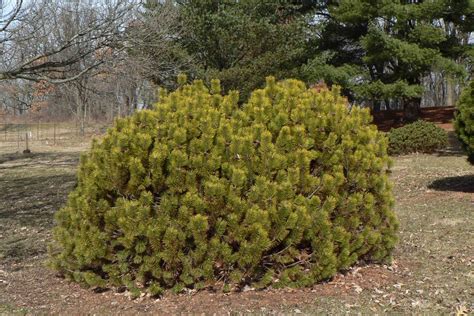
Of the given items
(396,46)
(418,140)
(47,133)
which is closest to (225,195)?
(418,140)

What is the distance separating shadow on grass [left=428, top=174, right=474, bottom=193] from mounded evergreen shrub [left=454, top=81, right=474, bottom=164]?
764 millimetres

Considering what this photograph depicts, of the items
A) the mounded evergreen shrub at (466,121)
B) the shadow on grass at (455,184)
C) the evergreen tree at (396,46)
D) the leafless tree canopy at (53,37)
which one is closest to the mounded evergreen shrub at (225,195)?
the mounded evergreen shrub at (466,121)

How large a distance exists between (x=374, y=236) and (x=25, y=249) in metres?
3.88

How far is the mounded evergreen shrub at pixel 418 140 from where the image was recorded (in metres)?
14.2

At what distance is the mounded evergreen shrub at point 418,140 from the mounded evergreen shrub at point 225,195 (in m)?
10.5

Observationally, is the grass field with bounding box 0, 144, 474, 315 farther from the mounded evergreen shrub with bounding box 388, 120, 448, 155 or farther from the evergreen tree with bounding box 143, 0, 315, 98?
the evergreen tree with bounding box 143, 0, 315, 98

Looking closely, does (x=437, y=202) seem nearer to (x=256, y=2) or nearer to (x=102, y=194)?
(x=102, y=194)

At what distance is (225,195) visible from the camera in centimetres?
→ 373

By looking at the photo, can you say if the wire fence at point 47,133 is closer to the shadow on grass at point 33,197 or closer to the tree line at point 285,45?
the tree line at point 285,45

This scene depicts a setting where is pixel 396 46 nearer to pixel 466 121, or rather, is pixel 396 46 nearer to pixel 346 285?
pixel 466 121

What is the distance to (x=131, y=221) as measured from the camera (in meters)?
3.76

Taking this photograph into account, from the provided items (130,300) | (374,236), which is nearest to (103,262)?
(130,300)

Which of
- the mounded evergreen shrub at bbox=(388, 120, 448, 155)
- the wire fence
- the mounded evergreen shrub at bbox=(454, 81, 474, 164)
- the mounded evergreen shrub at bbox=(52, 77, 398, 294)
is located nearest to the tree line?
the mounded evergreen shrub at bbox=(388, 120, 448, 155)

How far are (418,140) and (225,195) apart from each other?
38.2 ft
